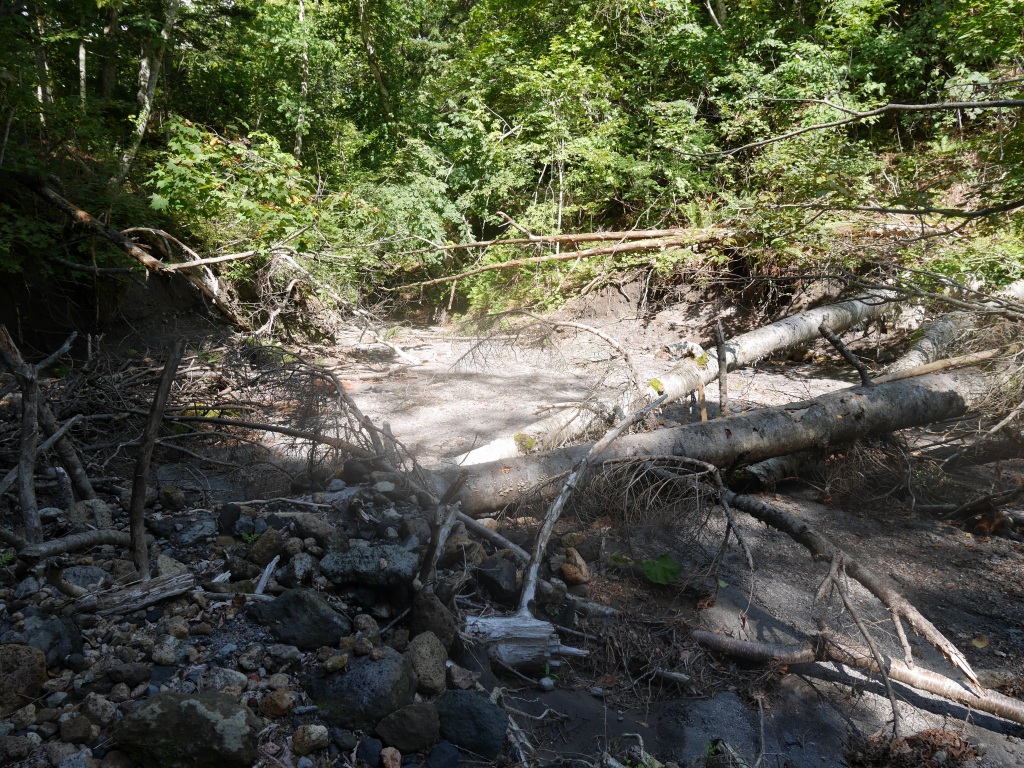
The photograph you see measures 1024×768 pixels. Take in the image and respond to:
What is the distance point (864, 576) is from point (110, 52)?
36.2 ft

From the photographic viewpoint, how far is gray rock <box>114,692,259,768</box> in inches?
69.5

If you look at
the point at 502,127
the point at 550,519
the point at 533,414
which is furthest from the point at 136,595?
the point at 502,127

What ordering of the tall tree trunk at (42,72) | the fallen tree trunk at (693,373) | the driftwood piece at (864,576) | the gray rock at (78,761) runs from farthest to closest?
the tall tree trunk at (42,72)
the fallen tree trunk at (693,373)
the driftwood piece at (864,576)
the gray rock at (78,761)

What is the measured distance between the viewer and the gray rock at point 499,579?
9.87 ft

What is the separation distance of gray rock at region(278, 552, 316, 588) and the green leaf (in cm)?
171

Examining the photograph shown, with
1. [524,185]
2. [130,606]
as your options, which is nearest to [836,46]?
[524,185]

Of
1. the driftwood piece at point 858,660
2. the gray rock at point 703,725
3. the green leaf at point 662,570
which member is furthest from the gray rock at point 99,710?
the green leaf at point 662,570

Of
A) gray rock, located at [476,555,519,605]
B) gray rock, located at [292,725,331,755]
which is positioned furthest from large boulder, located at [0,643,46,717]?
gray rock, located at [476,555,519,605]

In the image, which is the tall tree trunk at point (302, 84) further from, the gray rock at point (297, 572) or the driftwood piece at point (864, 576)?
the driftwood piece at point (864, 576)

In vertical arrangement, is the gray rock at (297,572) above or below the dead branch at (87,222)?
below

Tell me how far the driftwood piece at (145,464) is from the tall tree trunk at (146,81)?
6.06m

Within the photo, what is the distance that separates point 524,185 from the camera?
11086 millimetres

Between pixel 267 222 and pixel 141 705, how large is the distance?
6530 mm

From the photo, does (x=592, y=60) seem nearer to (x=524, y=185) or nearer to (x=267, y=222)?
(x=524, y=185)
